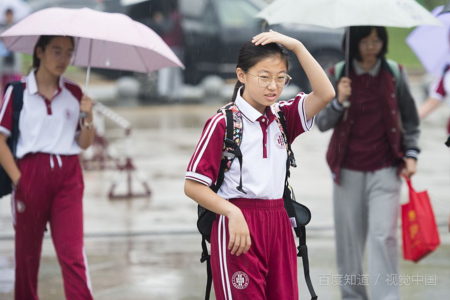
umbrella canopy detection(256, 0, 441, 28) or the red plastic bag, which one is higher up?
umbrella canopy detection(256, 0, 441, 28)

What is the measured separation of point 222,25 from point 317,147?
5.54 m

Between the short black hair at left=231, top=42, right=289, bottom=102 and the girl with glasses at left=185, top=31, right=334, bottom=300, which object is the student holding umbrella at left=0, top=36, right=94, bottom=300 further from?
the short black hair at left=231, top=42, right=289, bottom=102

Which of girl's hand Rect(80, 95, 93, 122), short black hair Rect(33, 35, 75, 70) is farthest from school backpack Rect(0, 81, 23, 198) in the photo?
girl's hand Rect(80, 95, 93, 122)

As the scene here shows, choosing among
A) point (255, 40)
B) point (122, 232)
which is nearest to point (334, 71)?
point (255, 40)

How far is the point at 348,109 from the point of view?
5328 millimetres

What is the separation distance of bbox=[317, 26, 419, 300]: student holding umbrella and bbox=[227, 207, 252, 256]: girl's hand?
2040mm

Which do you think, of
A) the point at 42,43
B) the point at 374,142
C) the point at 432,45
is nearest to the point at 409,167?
the point at 374,142

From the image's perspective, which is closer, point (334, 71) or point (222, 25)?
point (334, 71)

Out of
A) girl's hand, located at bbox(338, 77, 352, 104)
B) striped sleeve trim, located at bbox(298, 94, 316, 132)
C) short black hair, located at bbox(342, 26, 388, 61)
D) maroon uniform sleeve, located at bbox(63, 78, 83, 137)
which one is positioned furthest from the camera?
short black hair, located at bbox(342, 26, 388, 61)

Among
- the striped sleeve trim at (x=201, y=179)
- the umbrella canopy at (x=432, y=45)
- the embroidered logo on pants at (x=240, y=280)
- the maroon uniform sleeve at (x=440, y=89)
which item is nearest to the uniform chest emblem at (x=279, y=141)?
the striped sleeve trim at (x=201, y=179)

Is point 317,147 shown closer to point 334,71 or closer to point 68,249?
point 334,71

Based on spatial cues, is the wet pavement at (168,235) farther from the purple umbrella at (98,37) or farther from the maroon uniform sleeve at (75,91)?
the purple umbrella at (98,37)

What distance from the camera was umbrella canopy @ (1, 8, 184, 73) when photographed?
4.66m

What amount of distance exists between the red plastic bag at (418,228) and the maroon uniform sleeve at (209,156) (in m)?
2.24
